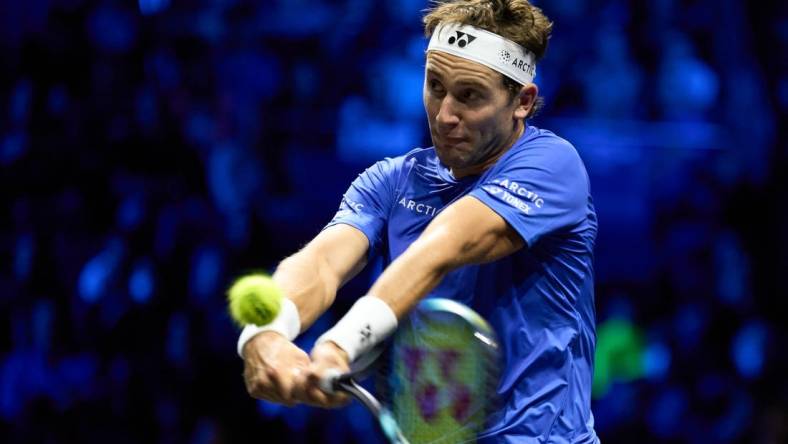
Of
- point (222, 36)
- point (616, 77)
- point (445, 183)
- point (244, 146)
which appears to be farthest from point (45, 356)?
point (445, 183)

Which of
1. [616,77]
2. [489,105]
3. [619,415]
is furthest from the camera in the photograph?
[616,77]

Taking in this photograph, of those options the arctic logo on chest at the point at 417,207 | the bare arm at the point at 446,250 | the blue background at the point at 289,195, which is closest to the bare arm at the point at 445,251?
the bare arm at the point at 446,250

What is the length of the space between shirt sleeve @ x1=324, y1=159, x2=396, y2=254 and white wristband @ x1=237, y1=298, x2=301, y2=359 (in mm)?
400

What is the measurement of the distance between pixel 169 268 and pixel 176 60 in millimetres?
1230

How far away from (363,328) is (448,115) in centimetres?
65

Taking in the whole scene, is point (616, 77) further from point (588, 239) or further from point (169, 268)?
point (588, 239)

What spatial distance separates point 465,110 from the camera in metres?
2.97

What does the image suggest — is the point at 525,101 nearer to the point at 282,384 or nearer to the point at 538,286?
the point at 538,286

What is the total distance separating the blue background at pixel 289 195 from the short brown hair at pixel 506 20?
3330mm

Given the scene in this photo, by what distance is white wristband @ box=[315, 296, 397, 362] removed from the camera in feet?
8.44

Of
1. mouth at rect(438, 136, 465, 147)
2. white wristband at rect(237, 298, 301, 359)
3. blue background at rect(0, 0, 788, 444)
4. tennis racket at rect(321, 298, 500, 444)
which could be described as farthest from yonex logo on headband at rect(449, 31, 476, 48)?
blue background at rect(0, 0, 788, 444)

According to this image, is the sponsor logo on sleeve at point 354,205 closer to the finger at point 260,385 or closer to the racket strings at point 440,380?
the racket strings at point 440,380

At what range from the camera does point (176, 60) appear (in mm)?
6871

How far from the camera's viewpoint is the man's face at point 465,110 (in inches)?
117
